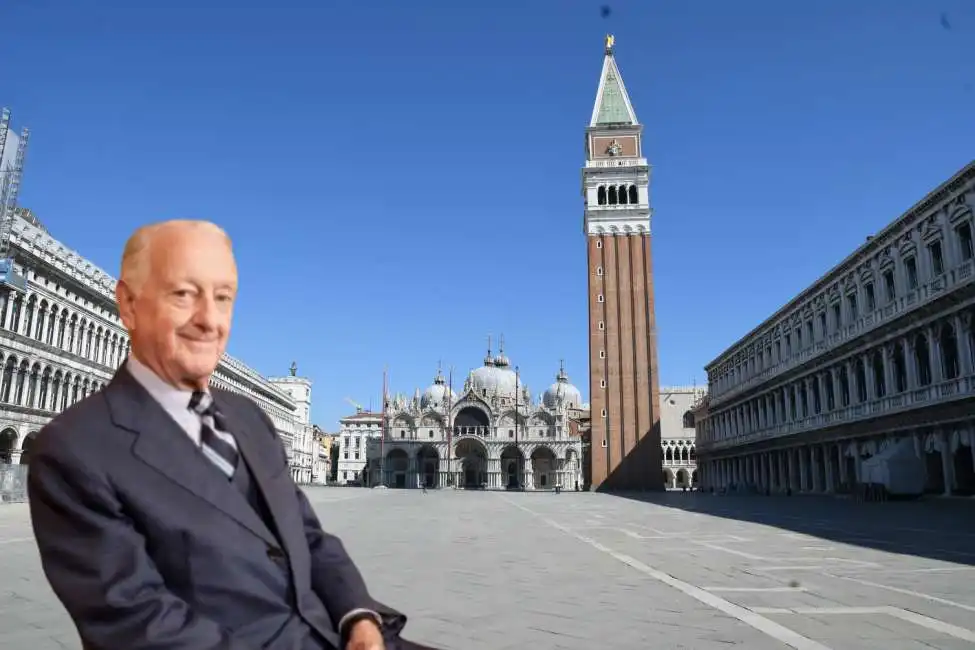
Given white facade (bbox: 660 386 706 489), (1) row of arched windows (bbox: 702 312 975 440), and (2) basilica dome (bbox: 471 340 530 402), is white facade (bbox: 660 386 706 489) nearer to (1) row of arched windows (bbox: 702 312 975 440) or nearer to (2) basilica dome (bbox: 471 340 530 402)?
(2) basilica dome (bbox: 471 340 530 402)

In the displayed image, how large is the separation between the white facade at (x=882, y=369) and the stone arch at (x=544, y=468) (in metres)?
30.4

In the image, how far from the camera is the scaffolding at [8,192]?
1250 inches

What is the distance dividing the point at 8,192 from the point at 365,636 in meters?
39.2

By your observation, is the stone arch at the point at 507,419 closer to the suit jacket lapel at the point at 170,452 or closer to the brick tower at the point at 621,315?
the brick tower at the point at 621,315

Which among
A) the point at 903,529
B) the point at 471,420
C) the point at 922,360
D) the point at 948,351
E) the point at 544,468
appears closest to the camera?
the point at 903,529

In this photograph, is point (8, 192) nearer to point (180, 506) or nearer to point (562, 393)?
point (180, 506)

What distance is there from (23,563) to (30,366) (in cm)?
2933

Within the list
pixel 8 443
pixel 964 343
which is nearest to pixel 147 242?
pixel 964 343

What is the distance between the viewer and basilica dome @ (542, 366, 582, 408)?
313ft

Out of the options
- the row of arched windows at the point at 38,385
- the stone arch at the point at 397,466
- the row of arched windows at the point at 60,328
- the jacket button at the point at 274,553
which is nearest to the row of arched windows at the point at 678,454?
the stone arch at the point at 397,466

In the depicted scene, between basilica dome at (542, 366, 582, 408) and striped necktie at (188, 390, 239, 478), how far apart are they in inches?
3567

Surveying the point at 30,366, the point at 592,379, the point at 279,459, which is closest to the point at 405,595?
the point at 279,459

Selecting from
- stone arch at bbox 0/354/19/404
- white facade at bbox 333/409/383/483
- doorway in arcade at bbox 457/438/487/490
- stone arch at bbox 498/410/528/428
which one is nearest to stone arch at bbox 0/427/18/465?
stone arch at bbox 0/354/19/404

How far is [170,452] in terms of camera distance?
2.05m
